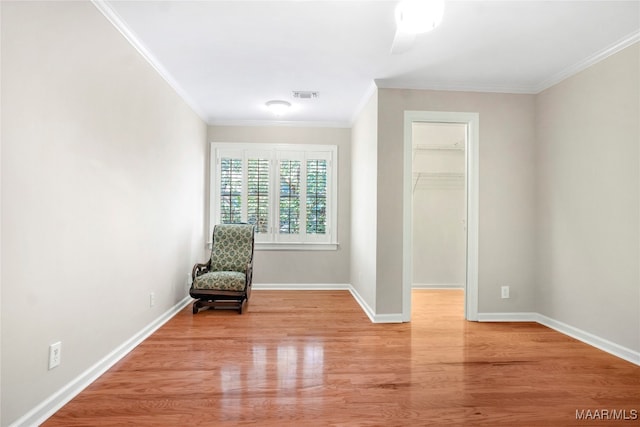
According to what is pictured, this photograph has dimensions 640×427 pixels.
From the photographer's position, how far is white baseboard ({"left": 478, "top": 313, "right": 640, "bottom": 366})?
2734mm

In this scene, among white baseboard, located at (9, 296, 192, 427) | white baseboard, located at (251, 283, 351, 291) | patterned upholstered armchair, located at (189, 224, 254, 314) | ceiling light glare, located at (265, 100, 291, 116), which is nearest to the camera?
white baseboard, located at (9, 296, 192, 427)

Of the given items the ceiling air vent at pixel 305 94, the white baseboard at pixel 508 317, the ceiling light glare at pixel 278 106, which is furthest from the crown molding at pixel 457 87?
the white baseboard at pixel 508 317

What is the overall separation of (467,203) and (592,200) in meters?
1.13

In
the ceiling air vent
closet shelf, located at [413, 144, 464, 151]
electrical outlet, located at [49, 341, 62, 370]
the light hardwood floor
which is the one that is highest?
the ceiling air vent

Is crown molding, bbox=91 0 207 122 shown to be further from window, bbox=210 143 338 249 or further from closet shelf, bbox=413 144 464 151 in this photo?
closet shelf, bbox=413 144 464 151

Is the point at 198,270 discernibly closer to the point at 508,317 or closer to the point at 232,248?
the point at 232,248

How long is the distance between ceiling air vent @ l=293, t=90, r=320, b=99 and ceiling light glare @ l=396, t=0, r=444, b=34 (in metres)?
2.12

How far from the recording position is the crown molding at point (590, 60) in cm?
271

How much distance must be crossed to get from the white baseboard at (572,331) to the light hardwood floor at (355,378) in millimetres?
89

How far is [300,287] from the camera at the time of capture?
5.27 m

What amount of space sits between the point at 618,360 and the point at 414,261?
2934mm

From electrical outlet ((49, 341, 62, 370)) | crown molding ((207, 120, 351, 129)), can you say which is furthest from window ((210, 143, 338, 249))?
electrical outlet ((49, 341, 62, 370))

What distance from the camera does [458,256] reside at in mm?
5461

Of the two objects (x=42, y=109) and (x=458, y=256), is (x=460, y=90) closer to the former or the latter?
(x=458, y=256)
